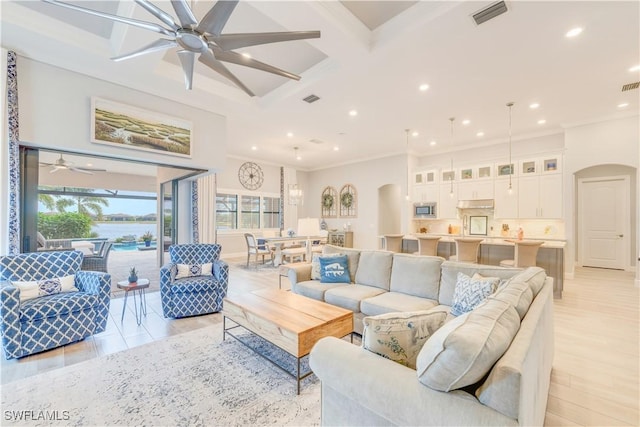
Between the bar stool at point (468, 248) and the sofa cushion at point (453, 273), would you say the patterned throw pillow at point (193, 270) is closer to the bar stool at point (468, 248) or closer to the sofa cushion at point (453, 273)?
the sofa cushion at point (453, 273)

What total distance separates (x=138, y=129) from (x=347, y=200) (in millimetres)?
6756

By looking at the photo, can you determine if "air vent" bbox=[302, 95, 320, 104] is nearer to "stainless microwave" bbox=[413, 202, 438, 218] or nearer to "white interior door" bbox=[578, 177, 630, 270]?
"stainless microwave" bbox=[413, 202, 438, 218]

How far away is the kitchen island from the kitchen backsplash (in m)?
1.36

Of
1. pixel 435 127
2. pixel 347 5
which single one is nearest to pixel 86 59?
pixel 347 5

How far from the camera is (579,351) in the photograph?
2742 millimetres

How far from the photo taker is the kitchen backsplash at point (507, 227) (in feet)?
20.2

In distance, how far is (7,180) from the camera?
3197mm

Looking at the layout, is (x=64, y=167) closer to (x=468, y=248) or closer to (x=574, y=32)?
(x=468, y=248)

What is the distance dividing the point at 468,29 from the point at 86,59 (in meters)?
4.54

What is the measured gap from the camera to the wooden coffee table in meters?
2.15

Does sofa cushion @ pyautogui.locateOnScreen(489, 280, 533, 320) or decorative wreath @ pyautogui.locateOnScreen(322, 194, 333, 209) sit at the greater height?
decorative wreath @ pyautogui.locateOnScreen(322, 194, 333, 209)

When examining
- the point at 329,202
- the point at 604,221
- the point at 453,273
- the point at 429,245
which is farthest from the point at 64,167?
the point at 604,221

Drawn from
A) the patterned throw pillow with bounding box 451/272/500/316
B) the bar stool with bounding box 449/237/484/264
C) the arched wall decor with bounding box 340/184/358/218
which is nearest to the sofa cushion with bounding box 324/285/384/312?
the patterned throw pillow with bounding box 451/272/500/316

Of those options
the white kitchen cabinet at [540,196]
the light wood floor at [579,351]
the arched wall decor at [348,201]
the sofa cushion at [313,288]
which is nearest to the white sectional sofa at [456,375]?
the light wood floor at [579,351]
